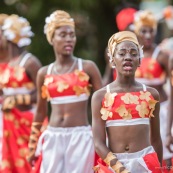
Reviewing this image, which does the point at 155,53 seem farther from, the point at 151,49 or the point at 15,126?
the point at 15,126

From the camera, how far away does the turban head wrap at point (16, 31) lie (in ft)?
41.2

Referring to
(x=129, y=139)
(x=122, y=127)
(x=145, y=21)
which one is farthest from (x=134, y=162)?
(x=145, y=21)

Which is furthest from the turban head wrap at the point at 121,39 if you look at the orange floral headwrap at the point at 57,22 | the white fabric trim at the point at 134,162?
the orange floral headwrap at the point at 57,22

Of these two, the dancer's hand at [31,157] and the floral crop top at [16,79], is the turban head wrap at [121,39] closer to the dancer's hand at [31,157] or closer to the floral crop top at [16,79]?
the dancer's hand at [31,157]

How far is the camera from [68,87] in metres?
10.3

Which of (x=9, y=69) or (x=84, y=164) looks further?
(x=9, y=69)

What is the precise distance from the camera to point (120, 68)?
886cm

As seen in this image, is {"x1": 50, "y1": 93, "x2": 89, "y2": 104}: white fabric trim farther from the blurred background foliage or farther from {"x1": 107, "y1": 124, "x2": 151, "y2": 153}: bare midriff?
the blurred background foliage

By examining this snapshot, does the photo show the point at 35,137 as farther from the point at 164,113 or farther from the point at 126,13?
the point at 126,13

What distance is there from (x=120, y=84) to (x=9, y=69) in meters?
3.46

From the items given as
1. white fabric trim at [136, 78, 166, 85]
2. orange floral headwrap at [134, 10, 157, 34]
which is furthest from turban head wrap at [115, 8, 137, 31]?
white fabric trim at [136, 78, 166, 85]

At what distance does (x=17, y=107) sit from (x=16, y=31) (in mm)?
1122

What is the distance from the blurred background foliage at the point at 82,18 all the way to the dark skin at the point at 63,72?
19.0ft

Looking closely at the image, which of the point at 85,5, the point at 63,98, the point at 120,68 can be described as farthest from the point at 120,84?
the point at 85,5
